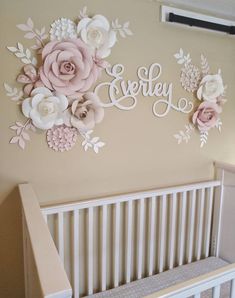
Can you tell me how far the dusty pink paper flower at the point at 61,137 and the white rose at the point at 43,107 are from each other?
0.19 feet

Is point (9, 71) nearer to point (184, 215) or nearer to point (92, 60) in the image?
point (92, 60)

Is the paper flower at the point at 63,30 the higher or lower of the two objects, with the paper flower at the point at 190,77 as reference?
higher

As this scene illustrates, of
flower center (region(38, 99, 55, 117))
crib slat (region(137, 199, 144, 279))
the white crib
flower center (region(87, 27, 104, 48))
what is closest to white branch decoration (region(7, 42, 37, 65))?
flower center (region(38, 99, 55, 117))

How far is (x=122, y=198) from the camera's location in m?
1.73

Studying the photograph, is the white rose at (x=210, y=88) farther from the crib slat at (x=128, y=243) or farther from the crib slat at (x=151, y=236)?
the crib slat at (x=128, y=243)

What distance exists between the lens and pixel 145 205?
1.89 meters

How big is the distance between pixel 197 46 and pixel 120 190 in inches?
47.8

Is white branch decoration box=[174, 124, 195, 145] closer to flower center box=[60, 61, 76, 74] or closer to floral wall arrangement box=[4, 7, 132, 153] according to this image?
floral wall arrangement box=[4, 7, 132, 153]

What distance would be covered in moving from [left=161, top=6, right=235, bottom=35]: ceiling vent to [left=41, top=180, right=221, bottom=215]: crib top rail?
1.17 m

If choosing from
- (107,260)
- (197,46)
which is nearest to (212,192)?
(107,260)

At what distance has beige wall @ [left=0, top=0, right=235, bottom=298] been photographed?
4.81 feet

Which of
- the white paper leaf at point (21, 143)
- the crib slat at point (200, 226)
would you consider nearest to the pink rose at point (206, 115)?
the crib slat at point (200, 226)

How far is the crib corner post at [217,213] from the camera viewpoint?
6.93 feet

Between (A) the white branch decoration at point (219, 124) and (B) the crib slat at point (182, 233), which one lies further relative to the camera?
(A) the white branch decoration at point (219, 124)
